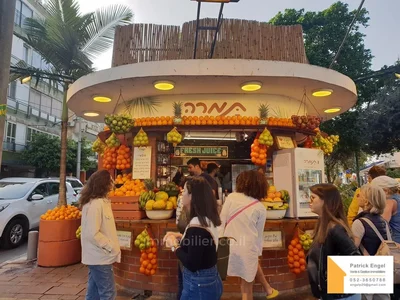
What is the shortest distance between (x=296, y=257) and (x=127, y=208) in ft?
8.78

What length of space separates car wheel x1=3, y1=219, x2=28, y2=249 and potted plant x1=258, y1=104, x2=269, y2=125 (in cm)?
699

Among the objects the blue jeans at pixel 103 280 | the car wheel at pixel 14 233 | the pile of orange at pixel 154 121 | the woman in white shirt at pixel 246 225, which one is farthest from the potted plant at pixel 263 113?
the car wheel at pixel 14 233

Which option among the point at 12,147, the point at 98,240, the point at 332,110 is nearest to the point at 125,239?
the point at 98,240

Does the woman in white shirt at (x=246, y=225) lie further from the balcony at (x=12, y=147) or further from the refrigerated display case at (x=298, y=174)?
the balcony at (x=12, y=147)

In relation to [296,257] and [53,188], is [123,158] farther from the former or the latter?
[53,188]

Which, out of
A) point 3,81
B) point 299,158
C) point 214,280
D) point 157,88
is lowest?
point 214,280

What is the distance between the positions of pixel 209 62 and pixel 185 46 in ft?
6.14

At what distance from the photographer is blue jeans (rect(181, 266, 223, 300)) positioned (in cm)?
234

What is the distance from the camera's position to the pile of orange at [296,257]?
4637mm

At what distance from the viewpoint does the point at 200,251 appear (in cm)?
231

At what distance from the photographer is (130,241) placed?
4730mm

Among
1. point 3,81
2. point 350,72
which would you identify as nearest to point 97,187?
point 3,81

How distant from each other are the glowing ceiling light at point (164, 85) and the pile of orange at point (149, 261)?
247 centimetres

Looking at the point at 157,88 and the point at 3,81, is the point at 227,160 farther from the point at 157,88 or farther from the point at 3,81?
the point at 3,81
